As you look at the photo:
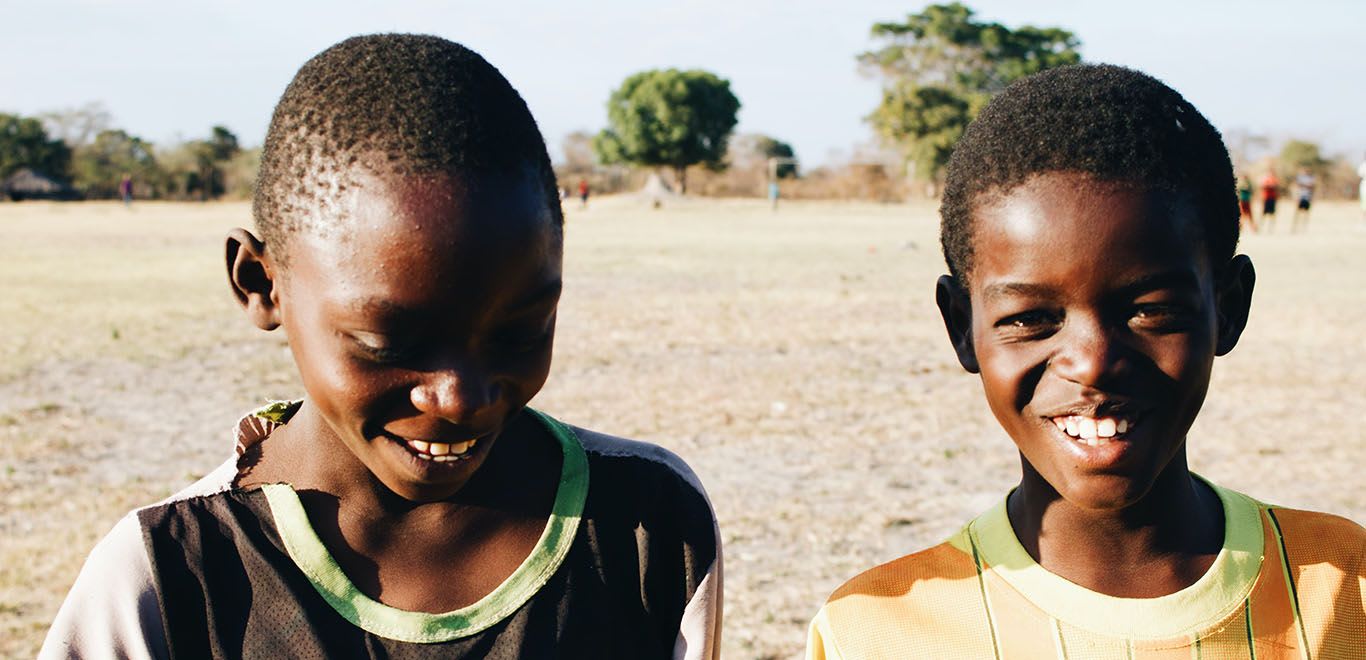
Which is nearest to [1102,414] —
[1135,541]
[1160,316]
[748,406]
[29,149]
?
[1160,316]

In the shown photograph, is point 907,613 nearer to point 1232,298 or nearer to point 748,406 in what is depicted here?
point 1232,298

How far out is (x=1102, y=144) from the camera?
1871 mm

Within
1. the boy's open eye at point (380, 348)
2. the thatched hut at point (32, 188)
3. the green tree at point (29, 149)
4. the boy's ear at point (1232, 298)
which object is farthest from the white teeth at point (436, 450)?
the green tree at point (29, 149)

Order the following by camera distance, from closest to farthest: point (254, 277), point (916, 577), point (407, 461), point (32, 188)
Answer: point (407, 461)
point (254, 277)
point (916, 577)
point (32, 188)

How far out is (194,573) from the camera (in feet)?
5.79

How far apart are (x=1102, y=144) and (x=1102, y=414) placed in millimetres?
425

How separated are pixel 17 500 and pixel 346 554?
15.5ft

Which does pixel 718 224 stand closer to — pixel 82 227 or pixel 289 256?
pixel 82 227

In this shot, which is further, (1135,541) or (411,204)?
(1135,541)

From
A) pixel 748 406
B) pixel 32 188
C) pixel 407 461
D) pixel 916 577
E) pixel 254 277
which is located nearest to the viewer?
pixel 407 461

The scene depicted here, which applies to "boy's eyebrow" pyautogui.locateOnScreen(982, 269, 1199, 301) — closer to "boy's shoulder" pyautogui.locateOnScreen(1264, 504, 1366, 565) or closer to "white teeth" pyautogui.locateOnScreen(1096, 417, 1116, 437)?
"white teeth" pyautogui.locateOnScreen(1096, 417, 1116, 437)

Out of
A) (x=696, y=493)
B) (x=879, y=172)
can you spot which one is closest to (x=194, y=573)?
(x=696, y=493)

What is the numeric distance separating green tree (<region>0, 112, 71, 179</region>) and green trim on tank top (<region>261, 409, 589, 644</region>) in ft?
232

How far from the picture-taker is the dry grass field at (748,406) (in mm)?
5125
